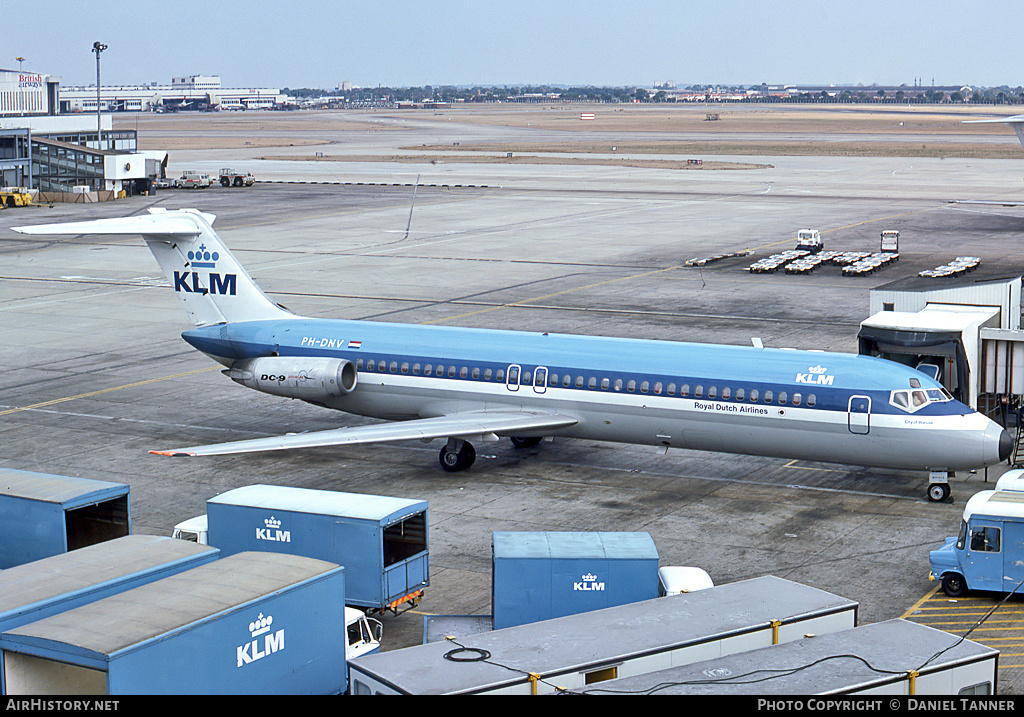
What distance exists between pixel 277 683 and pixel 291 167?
438 feet

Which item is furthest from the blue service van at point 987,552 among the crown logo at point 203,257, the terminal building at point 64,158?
the terminal building at point 64,158

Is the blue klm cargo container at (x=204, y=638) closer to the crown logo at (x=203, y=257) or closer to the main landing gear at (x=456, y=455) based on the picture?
the main landing gear at (x=456, y=455)

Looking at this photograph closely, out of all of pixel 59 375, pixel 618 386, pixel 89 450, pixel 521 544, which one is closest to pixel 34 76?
pixel 59 375

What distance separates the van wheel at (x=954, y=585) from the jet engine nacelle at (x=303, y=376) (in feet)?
51.5

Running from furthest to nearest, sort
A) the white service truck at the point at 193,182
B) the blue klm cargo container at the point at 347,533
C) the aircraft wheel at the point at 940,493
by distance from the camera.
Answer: the white service truck at the point at 193,182 < the aircraft wheel at the point at 940,493 < the blue klm cargo container at the point at 347,533

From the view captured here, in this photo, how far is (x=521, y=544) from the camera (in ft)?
66.3

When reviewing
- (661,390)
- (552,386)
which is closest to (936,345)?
(661,390)

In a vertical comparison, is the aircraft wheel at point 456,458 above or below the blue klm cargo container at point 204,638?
below

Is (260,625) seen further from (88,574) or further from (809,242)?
Result: (809,242)

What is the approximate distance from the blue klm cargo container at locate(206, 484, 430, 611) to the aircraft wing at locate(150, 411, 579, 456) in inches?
227

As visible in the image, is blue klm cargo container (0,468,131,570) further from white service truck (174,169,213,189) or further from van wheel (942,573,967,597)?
white service truck (174,169,213,189)

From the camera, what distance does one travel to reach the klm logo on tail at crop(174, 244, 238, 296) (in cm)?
3409

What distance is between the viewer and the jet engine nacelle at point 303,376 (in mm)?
31781
